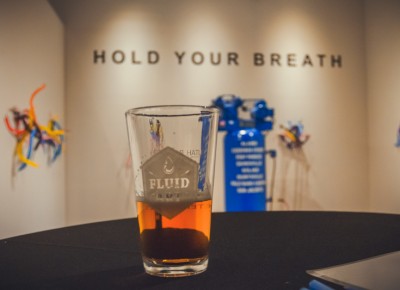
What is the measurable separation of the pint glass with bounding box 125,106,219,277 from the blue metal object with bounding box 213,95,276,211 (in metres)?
3.21

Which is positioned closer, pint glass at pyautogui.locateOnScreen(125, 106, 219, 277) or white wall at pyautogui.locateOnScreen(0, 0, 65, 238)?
pint glass at pyautogui.locateOnScreen(125, 106, 219, 277)

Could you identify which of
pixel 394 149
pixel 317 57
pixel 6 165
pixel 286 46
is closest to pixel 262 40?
pixel 286 46

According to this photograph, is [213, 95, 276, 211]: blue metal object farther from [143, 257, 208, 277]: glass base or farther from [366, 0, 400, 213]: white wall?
[143, 257, 208, 277]: glass base

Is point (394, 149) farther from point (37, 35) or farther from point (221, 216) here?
point (221, 216)

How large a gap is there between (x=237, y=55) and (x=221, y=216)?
335 cm

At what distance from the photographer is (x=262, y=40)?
4195mm

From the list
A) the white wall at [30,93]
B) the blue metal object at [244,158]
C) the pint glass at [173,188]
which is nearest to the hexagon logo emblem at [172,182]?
the pint glass at [173,188]

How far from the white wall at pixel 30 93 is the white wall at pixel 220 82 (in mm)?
220

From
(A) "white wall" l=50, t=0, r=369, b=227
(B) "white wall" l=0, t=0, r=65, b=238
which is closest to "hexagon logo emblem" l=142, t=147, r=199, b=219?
(B) "white wall" l=0, t=0, r=65, b=238

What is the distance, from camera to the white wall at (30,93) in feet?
9.41

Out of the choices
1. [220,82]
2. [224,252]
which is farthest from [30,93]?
[224,252]

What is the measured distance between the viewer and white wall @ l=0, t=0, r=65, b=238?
9.41ft

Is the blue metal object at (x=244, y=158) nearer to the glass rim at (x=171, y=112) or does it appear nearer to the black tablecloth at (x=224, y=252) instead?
the black tablecloth at (x=224, y=252)

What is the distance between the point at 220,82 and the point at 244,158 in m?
0.78
